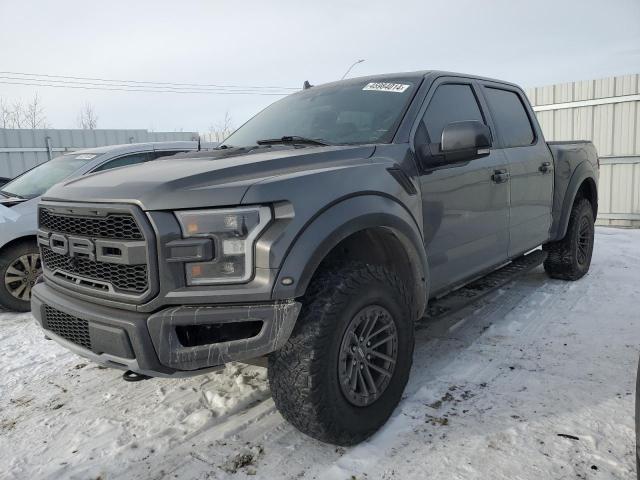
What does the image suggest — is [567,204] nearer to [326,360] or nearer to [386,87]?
[386,87]

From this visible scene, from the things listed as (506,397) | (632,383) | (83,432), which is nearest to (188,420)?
(83,432)

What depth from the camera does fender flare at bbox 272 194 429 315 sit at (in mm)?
2045

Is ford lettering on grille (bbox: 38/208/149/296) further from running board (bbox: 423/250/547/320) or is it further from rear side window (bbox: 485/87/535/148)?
rear side window (bbox: 485/87/535/148)

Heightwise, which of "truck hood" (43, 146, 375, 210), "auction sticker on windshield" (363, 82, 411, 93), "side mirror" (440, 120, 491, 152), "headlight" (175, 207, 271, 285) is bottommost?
"headlight" (175, 207, 271, 285)

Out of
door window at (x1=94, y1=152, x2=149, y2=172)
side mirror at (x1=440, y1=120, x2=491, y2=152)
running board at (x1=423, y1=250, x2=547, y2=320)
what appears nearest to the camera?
side mirror at (x1=440, y1=120, x2=491, y2=152)

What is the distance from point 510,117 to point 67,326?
3.67m

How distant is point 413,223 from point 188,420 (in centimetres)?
165

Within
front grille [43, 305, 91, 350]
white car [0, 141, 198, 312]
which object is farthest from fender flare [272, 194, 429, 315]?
white car [0, 141, 198, 312]

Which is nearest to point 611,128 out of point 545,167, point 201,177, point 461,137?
point 545,167

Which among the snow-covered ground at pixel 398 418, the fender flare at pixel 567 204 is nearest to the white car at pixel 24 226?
the snow-covered ground at pixel 398 418

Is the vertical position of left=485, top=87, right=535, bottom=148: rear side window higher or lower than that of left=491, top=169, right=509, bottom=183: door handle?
higher

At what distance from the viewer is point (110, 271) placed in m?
2.20

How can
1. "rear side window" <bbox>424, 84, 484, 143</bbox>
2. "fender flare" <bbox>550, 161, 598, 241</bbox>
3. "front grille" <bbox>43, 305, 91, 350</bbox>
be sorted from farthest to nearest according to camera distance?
"fender flare" <bbox>550, 161, 598, 241</bbox> → "rear side window" <bbox>424, 84, 484, 143</bbox> → "front grille" <bbox>43, 305, 91, 350</bbox>

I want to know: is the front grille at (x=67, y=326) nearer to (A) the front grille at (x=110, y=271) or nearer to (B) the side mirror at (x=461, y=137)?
(A) the front grille at (x=110, y=271)
